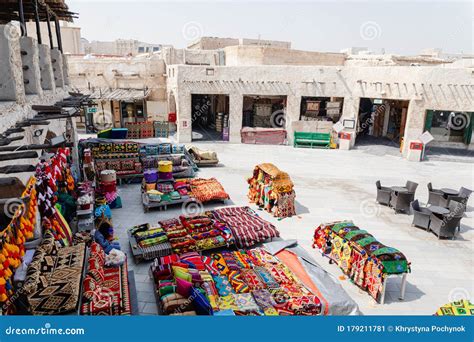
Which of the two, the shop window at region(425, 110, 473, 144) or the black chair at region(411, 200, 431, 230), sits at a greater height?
the shop window at region(425, 110, 473, 144)

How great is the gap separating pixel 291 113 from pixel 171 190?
39.8 ft

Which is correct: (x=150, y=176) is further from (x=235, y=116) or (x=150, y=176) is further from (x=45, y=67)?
(x=235, y=116)

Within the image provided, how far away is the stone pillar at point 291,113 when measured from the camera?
851 inches

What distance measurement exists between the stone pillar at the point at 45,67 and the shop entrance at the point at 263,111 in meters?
18.0

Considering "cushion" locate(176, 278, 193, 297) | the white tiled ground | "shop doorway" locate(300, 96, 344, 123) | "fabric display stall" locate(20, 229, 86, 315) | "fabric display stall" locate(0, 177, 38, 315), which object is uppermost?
"shop doorway" locate(300, 96, 344, 123)

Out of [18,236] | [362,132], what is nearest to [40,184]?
[18,236]

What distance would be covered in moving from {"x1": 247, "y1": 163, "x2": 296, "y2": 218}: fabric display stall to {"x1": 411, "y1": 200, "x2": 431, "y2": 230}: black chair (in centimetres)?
374

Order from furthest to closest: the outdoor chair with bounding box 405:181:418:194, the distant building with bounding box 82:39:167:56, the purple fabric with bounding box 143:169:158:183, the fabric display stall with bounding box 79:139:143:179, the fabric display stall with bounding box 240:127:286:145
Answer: the distant building with bounding box 82:39:167:56 < the fabric display stall with bounding box 240:127:286:145 < the fabric display stall with bounding box 79:139:143:179 < the purple fabric with bounding box 143:169:158:183 < the outdoor chair with bounding box 405:181:418:194

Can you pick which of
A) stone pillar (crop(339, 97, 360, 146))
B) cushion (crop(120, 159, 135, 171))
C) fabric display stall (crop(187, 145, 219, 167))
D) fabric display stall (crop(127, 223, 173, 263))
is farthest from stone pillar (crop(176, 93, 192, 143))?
fabric display stall (crop(127, 223, 173, 263))

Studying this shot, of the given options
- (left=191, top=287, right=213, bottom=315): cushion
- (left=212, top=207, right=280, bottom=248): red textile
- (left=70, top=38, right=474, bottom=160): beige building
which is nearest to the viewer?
(left=191, top=287, right=213, bottom=315): cushion

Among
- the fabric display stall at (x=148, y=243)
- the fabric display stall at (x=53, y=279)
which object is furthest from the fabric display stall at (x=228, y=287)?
the fabric display stall at (x=53, y=279)

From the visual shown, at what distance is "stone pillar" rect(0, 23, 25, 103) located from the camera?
538cm

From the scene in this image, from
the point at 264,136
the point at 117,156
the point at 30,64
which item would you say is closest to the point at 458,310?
the point at 30,64

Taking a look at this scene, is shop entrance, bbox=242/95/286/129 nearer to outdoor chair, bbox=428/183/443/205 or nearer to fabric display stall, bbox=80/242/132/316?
outdoor chair, bbox=428/183/443/205
